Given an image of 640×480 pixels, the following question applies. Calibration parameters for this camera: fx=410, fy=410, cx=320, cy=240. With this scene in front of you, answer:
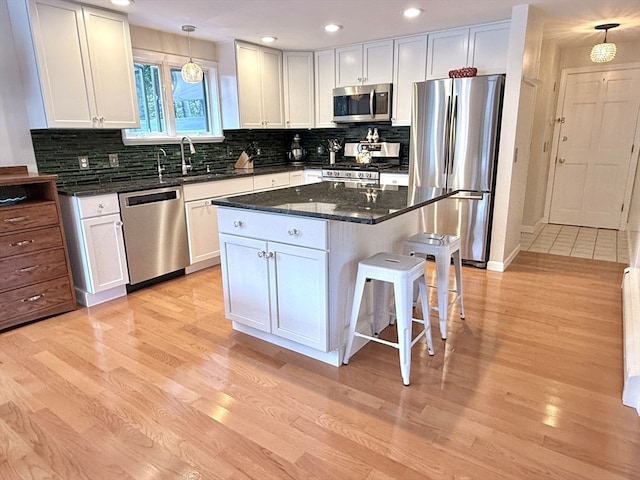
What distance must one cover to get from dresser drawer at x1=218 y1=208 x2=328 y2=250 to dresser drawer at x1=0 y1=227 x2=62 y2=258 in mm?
1365

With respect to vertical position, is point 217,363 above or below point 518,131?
below

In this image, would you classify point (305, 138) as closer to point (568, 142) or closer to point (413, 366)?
A: point (568, 142)

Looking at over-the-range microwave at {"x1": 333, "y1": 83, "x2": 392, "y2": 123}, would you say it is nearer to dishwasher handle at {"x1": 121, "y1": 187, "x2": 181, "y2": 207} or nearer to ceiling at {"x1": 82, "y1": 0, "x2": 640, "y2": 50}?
ceiling at {"x1": 82, "y1": 0, "x2": 640, "y2": 50}

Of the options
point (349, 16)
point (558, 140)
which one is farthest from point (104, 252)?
point (558, 140)

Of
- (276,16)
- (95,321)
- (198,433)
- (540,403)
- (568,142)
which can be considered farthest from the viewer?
(568,142)

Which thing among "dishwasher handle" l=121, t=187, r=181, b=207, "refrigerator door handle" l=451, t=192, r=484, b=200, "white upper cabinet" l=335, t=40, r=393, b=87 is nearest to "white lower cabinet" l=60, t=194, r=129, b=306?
"dishwasher handle" l=121, t=187, r=181, b=207

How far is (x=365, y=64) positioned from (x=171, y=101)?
2.12 metres

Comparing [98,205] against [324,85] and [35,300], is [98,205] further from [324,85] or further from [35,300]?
[324,85]

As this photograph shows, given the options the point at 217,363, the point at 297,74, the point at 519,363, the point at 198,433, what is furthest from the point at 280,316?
the point at 297,74

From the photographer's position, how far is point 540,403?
199 cm

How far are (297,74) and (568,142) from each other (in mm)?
3716

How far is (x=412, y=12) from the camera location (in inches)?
134

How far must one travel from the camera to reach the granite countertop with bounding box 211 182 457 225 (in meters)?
2.01

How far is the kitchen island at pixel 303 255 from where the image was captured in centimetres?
214
